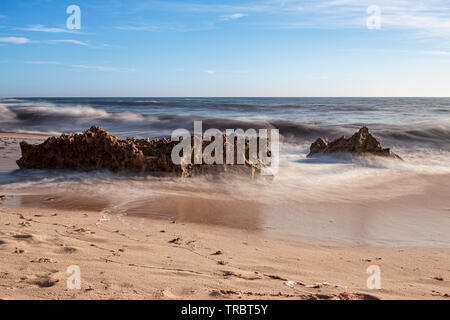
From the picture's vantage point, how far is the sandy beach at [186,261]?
2.20 metres

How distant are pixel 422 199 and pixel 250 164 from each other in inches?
105

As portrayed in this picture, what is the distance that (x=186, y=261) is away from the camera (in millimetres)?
2785

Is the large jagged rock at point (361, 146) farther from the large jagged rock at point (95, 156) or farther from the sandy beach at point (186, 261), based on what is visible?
the sandy beach at point (186, 261)

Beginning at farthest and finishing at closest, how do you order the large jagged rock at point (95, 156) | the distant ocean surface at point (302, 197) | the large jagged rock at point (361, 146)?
the large jagged rock at point (361, 146) → the large jagged rock at point (95, 156) → the distant ocean surface at point (302, 197)

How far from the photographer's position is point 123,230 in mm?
3557

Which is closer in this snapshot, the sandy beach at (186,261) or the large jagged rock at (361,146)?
the sandy beach at (186,261)

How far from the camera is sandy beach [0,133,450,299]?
86.6 inches

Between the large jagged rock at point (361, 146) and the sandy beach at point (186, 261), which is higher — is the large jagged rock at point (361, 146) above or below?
above

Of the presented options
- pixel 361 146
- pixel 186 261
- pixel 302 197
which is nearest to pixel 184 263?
pixel 186 261

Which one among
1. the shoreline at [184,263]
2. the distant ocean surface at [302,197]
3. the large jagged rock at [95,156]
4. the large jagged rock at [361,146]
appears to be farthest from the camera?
the large jagged rock at [361,146]

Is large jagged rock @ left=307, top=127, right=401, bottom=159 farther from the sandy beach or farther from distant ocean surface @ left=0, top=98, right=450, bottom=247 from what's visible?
the sandy beach

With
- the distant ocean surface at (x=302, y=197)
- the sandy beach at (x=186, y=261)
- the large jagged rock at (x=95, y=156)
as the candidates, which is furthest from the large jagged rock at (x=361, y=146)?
the sandy beach at (x=186, y=261)

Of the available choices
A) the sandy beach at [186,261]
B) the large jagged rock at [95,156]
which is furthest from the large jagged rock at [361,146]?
the sandy beach at [186,261]

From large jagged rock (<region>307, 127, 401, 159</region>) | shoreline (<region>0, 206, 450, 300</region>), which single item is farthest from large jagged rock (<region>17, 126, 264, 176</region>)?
large jagged rock (<region>307, 127, 401, 159</region>)
